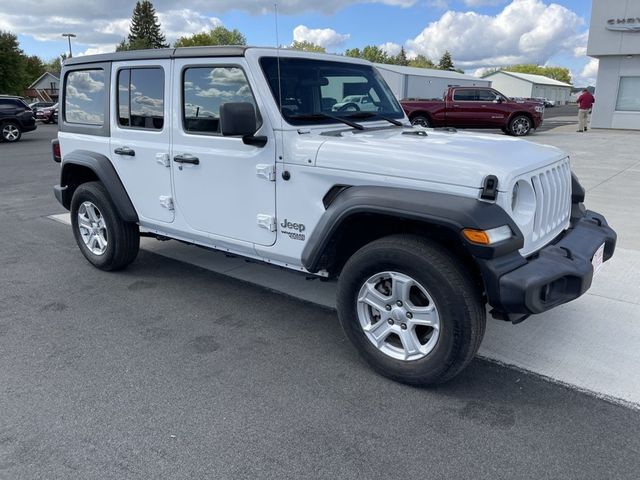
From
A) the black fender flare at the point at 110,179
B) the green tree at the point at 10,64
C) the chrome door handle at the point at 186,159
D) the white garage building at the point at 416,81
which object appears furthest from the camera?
the green tree at the point at 10,64

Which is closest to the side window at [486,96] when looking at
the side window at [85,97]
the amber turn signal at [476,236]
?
the side window at [85,97]

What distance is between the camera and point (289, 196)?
3.50 metres

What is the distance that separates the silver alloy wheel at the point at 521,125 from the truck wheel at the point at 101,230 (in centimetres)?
1769

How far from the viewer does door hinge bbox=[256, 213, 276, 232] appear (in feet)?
11.9

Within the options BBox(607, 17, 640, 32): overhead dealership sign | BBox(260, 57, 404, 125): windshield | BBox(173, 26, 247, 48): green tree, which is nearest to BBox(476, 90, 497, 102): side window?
BBox(607, 17, 640, 32): overhead dealership sign

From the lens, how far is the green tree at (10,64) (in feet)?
162

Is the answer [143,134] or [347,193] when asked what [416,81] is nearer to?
[143,134]

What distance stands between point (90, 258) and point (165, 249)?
909 mm

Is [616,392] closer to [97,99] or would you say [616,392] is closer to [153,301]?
[153,301]

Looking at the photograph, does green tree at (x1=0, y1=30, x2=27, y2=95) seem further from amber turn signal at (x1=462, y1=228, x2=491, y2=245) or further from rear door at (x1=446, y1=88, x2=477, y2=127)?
amber turn signal at (x1=462, y1=228, x2=491, y2=245)

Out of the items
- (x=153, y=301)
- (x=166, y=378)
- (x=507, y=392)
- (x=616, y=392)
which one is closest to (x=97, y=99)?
(x=153, y=301)

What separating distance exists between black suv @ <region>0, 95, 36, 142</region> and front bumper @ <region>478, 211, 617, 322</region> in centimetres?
2065

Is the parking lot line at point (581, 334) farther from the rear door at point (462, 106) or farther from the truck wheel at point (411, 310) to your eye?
the rear door at point (462, 106)

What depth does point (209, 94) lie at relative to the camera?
390 cm
